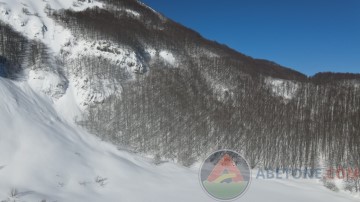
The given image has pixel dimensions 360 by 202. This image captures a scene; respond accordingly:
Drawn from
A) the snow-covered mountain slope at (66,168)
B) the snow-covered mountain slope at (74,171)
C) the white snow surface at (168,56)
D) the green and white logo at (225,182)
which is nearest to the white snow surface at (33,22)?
the white snow surface at (168,56)

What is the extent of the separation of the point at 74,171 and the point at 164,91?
23.2 metres

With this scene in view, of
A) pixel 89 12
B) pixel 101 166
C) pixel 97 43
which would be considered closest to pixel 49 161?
pixel 101 166

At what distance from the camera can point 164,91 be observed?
133 feet

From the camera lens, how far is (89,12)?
5069 cm

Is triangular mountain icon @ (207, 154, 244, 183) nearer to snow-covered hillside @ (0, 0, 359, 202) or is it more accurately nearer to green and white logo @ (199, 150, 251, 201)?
green and white logo @ (199, 150, 251, 201)

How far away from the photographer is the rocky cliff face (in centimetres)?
3322

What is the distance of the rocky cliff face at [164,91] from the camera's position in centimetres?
3322

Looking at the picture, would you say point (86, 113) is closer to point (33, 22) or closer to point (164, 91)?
point (164, 91)

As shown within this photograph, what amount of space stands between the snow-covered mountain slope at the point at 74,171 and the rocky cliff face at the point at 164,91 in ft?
15.8

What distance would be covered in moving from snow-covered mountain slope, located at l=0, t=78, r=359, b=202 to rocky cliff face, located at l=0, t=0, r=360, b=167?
4.83m

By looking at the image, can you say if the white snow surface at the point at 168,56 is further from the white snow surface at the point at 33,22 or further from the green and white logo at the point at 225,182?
the green and white logo at the point at 225,182

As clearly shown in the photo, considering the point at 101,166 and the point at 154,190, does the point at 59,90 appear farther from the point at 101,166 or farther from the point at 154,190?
the point at 154,190

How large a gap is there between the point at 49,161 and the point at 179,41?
39386mm

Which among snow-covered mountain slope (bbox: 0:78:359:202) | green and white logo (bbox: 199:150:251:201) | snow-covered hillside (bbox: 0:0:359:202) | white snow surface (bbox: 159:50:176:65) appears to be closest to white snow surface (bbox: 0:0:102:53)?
snow-covered hillside (bbox: 0:0:359:202)
